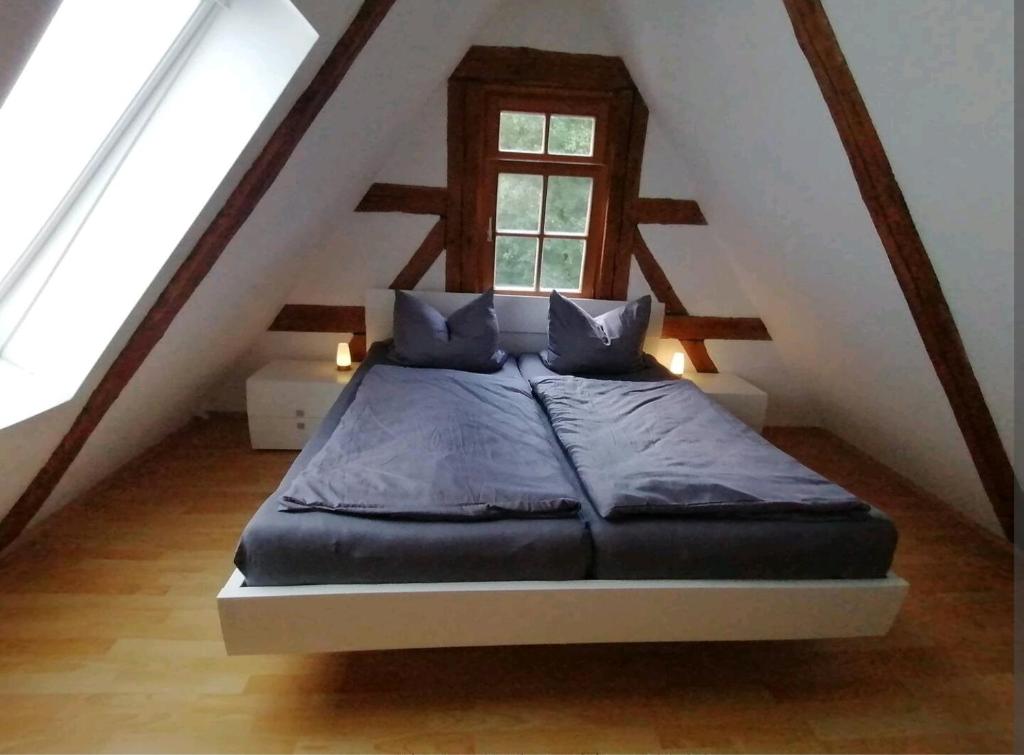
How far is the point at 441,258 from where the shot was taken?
3457mm

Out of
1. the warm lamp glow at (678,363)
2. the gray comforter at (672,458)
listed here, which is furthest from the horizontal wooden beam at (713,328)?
the gray comforter at (672,458)

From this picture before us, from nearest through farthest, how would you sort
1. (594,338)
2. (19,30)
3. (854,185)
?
(19,30) → (854,185) → (594,338)

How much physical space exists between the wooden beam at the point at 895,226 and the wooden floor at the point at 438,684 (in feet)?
2.47

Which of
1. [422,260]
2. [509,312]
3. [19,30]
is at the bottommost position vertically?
[509,312]

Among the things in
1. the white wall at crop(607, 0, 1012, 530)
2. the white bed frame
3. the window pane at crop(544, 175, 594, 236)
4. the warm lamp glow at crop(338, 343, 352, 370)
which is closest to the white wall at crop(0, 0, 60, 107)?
the white bed frame

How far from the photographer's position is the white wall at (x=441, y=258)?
3.11 m

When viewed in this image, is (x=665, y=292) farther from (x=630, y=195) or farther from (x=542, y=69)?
(x=542, y=69)

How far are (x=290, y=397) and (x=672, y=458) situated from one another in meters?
2.07

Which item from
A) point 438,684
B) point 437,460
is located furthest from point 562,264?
point 438,684

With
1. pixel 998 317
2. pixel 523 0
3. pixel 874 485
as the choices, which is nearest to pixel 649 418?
pixel 998 317

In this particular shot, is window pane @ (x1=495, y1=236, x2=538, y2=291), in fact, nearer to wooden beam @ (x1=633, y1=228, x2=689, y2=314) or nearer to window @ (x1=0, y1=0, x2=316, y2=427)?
wooden beam @ (x1=633, y1=228, x2=689, y2=314)

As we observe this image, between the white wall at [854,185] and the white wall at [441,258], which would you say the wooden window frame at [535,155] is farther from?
the white wall at [854,185]

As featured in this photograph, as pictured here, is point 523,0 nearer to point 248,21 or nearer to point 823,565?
point 248,21

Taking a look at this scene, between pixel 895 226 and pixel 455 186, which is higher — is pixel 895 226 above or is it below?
below
